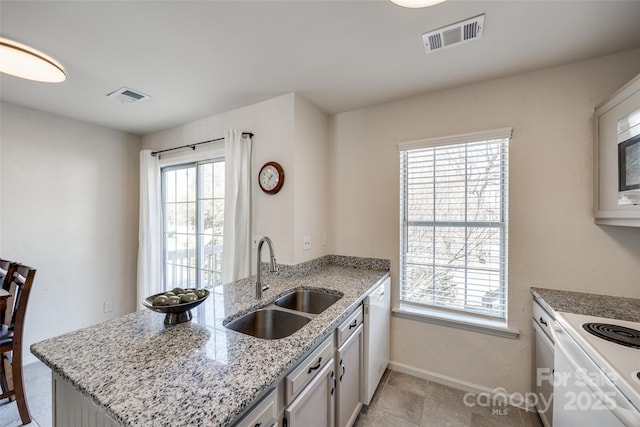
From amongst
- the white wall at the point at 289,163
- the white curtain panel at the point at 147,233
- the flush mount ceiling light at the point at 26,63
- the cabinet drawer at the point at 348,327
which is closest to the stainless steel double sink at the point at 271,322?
the cabinet drawer at the point at 348,327

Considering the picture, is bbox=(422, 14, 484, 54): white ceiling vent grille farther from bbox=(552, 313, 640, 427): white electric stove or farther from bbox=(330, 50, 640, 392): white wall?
bbox=(552, 313, 640, 427): white electric stove

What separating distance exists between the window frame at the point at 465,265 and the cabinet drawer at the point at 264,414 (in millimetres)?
1645

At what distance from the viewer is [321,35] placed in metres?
1.50

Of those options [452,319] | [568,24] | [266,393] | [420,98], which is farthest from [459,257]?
[266,393]

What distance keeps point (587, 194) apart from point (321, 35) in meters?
2.07

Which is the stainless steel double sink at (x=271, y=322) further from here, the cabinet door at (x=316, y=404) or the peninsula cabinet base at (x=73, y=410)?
the peninsula cabinet base at (x=73, y=410)

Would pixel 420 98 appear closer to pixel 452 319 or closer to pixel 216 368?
pixel 452 319

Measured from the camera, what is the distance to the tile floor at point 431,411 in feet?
5.63

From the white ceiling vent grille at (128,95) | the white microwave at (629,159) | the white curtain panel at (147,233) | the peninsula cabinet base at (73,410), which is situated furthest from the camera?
the white curtain panel at (147,233)

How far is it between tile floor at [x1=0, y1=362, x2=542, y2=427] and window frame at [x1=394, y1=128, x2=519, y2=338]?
0.53m

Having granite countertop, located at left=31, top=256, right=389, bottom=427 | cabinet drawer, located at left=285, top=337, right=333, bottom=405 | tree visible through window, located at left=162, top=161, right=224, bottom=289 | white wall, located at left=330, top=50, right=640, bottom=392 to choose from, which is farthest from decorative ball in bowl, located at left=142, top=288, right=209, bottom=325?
white wall, located at left=330, top=50, right=640, bottom=392

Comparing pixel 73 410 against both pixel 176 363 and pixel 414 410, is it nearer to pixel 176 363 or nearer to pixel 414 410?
pixel 176 363

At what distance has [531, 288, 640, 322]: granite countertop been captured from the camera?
1.41 m

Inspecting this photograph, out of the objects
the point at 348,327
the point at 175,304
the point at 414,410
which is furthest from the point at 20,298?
the point at 414,410
